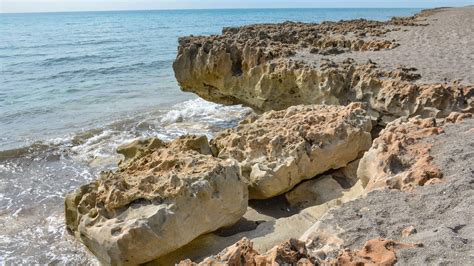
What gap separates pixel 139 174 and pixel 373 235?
12.1ft

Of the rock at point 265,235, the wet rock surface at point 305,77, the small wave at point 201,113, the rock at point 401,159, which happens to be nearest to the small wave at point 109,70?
the small wave at point 201,113

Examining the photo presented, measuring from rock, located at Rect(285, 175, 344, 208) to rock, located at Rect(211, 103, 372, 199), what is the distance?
17cm

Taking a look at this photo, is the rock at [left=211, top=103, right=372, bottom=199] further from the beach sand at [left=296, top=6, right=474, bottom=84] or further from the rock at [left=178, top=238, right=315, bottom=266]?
the rock at [left=178, top=238, right=315, bottom=266]

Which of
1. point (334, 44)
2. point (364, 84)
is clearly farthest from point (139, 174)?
point (334, 44)

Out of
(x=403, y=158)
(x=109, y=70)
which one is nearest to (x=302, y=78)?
(x=403, y=158)

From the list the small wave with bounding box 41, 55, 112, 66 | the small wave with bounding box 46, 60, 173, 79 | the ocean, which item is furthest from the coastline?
the small wave with bounding box 41, 55, 112, 66

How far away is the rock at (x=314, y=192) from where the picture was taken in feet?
22.9

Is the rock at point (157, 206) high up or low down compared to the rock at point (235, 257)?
down

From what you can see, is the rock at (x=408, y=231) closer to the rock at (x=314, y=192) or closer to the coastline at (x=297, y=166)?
the coastline at (x=297, y=166)

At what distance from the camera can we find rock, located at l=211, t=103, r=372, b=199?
6898mm

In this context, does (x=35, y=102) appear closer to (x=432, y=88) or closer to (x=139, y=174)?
(x=139, y=174)

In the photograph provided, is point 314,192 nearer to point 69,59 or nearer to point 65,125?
point 65,125

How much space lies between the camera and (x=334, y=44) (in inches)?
543

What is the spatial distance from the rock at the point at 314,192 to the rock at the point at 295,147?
17 cm
